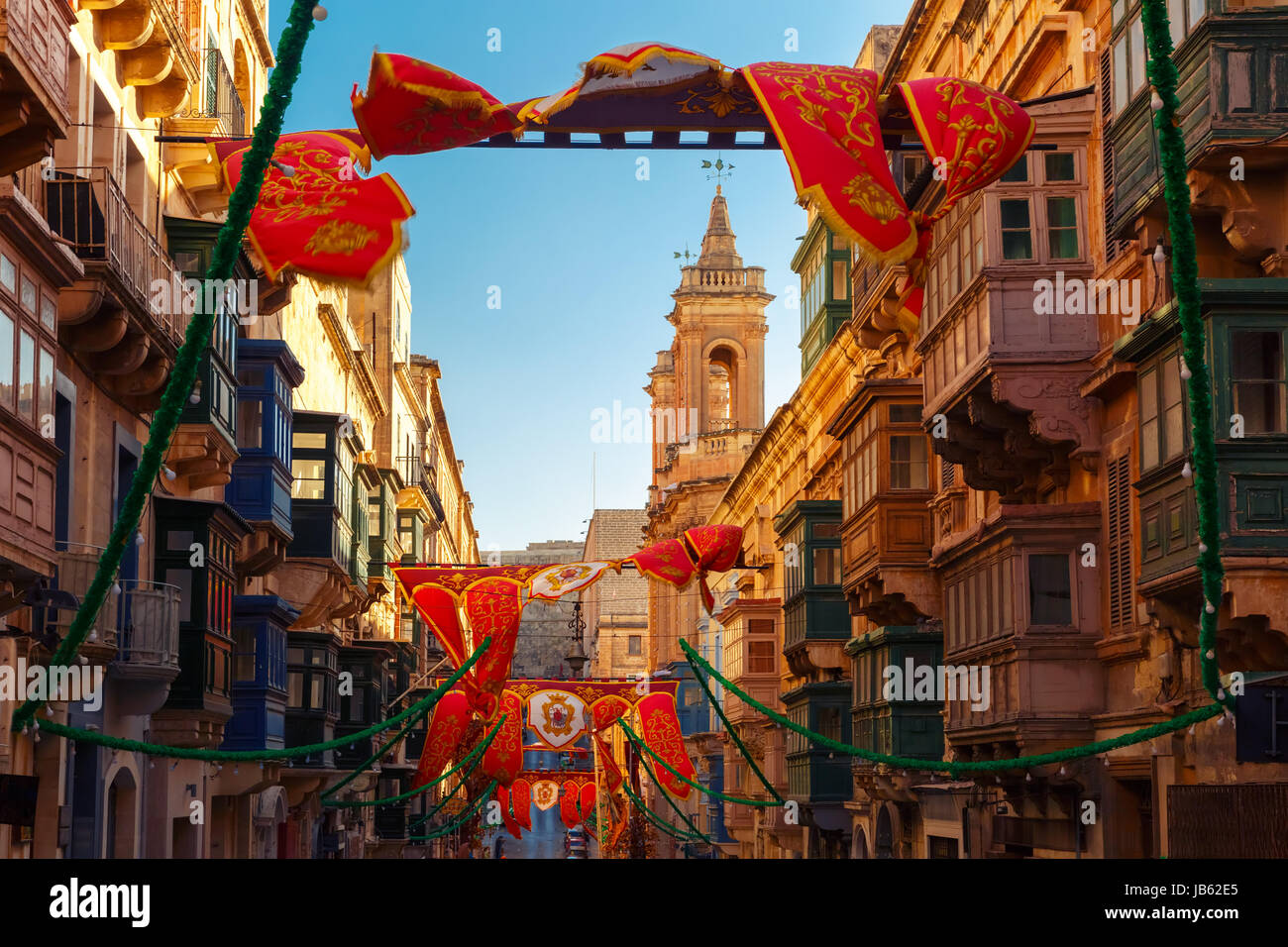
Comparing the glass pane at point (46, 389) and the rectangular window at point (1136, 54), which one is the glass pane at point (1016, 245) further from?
the glass pane at point (46, 389)

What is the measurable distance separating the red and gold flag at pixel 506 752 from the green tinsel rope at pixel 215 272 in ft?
119

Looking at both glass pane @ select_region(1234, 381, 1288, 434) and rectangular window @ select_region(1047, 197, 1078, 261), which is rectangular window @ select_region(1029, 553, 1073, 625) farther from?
glass pane @ select_region(1234, 381, 1288, 434)

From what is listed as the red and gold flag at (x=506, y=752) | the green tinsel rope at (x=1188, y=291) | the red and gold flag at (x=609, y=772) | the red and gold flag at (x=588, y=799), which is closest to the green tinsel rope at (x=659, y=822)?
the red and gold flag at (x=609, y=772)

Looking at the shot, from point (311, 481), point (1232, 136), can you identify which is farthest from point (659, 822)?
point (1232, 136)

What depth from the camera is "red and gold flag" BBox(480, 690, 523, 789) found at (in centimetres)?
4888

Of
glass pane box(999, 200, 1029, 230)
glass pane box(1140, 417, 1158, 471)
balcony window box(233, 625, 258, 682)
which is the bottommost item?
balcony window box(233, 625, 258, 682)

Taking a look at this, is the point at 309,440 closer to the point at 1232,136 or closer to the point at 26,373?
the point at 26,373

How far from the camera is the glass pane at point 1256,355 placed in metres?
17.9

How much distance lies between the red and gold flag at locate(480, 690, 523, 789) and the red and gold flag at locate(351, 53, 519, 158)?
33778mm

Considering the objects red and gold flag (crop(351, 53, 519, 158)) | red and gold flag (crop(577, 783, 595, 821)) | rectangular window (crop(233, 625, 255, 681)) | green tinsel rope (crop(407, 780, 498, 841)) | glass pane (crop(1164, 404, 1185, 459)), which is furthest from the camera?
red and gold flag (crop(577, 783, 595, 821))

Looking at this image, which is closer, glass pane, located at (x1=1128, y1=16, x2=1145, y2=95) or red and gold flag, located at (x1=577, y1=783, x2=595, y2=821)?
glass pane, located at (x1=1128, y1=16, x2=1145, y2=95)

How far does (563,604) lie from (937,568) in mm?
133189

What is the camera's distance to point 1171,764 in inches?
810

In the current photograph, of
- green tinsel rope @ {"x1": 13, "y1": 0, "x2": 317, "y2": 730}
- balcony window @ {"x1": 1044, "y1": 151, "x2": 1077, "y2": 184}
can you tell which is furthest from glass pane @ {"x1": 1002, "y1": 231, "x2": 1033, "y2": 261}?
green tinsel rope @ {"x1": 13, "y1": 0, "x2": 317, "y2": 730}
